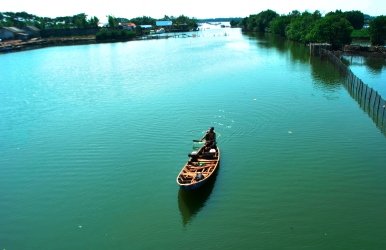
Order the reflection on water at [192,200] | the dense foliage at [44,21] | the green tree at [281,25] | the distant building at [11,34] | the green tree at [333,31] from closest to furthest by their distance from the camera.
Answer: the reflection on water at [192,200] < the green tree at [333,31] < the green tree at [281,25] < the distant building at [11,34] < the dense foliage at [44,21]

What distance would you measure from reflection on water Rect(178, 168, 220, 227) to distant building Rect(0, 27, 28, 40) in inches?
5830

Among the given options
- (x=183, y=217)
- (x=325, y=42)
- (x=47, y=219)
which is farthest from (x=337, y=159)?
(x=325, y=42)

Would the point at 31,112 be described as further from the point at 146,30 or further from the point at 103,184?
the point at 146,30

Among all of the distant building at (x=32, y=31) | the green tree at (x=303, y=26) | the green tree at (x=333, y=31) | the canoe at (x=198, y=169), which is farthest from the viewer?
the distant building at (x=32, y=31)

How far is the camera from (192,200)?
19.6 m

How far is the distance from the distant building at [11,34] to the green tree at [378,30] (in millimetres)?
136971

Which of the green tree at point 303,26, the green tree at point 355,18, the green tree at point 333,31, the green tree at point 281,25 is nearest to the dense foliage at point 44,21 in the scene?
the green tree at point 281,25

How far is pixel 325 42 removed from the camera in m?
73.8

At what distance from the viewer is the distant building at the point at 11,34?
137500mm

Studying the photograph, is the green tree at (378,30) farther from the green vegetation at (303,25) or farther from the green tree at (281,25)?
the green tree at (281,25)

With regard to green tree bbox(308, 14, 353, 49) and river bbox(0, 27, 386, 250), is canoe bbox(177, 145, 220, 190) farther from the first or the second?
green tree bbox(308, 14, 353, 49)

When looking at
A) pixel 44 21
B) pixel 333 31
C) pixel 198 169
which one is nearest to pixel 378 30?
pixel 333 31

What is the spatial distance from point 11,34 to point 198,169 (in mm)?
148202

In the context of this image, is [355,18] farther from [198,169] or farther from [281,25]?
[198,169]
